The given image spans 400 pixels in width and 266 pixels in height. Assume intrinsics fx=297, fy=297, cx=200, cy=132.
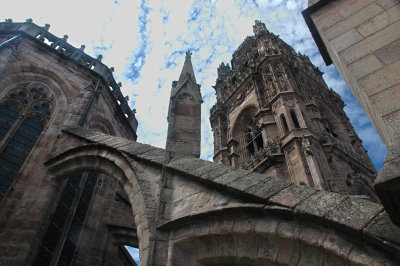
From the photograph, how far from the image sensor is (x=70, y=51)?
907cm

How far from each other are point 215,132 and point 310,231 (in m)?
19.8

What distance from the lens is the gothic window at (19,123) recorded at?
538cm

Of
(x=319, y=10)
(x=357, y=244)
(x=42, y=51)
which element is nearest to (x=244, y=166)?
(x=42, y=51)

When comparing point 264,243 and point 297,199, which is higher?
point 297,199

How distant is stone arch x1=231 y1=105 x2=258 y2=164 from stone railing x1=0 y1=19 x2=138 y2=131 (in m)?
10.0

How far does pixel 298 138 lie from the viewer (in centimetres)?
1330

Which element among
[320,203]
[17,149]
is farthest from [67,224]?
[320,203]

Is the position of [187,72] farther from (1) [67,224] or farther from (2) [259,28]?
(2) [259,28]

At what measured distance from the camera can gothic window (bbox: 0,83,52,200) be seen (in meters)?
5.38

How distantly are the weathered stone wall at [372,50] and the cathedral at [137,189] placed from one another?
2.07 ft

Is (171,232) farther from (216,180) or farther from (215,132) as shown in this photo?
(215,132)

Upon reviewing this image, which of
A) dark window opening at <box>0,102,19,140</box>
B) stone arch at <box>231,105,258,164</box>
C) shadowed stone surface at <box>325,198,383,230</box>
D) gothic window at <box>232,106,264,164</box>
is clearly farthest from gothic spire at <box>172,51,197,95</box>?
stone arch at <box>231,105,258,164</box>

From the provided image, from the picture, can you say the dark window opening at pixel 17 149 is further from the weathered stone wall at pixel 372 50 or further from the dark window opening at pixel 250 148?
the dark window opening at pixel 250 148

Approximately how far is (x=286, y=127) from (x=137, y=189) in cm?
1255
